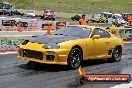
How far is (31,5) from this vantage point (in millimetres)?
79312

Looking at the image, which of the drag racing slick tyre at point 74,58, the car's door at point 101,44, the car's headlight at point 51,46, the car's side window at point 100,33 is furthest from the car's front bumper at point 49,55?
the car's side window at point 100,33

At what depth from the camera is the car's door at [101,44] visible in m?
12.5

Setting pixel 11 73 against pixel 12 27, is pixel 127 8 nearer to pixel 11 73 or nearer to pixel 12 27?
pixel 12 27

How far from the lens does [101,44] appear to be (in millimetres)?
12680

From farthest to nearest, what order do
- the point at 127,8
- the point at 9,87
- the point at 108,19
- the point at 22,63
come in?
the point at 127,8
the point at 108,19
the point at 22,63
the point at 9,87

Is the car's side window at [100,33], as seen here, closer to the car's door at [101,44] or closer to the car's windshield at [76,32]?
the car's door at [101,44]

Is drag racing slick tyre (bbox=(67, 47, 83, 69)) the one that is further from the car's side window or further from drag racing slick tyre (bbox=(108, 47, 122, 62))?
drag racing slick tyre (bbox=(108, 47, 122, 62))

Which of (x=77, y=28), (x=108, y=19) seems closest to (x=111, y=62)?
(x=77, y=28)

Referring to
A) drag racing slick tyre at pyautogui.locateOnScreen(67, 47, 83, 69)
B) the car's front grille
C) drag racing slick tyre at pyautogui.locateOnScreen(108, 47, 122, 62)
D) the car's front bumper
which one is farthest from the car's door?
the car's front grille

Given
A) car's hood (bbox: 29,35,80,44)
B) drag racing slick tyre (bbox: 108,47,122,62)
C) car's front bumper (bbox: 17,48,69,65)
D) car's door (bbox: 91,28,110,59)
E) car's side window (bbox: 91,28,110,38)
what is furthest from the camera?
drag racing slick tyre (bbox: 108,47,122,62)

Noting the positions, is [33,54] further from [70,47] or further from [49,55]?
[70,47]

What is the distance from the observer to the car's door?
491 inches

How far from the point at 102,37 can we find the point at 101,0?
2674 inches

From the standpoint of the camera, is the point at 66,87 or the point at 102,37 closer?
the point at 66,87
